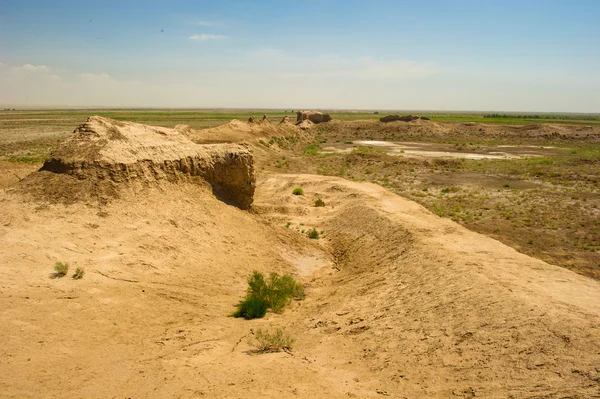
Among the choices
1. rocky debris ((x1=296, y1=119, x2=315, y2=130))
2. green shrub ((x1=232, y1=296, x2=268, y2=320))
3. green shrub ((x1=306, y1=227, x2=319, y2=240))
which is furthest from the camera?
rocky debris ((x1=296, y1=119, x2=315, y2=130))

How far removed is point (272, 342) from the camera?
26.4 ft

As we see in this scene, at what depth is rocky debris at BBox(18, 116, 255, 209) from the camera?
480 inches

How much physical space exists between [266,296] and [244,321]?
116 centimetres

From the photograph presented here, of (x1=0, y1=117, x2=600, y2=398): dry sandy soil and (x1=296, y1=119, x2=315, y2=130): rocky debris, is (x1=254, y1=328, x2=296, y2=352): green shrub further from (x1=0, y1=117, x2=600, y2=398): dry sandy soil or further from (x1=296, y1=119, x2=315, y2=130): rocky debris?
(x1=296, y1=119, x2=315, y2=130): rocky debris

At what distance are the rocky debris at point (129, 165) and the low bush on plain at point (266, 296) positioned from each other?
4968 millimetres

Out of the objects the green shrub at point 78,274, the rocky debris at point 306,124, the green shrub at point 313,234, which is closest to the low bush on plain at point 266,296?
the green shrub at point 78,274

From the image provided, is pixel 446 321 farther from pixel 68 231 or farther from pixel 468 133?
pixel 468 133

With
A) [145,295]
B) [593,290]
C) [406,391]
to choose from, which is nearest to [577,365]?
[406,391]

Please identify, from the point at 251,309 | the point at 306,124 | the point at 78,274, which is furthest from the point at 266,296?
the point at 306,124

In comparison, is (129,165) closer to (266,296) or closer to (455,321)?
(266,296)

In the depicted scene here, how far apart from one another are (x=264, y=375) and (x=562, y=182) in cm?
2948

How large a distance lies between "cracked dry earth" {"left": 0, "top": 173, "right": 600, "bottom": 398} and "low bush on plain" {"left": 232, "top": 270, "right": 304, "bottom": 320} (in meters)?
0.30

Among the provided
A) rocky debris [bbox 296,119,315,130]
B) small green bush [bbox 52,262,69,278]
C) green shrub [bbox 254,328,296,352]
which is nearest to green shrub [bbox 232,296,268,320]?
green shrub [bbox 254,328,296,352]

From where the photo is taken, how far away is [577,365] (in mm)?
6055
